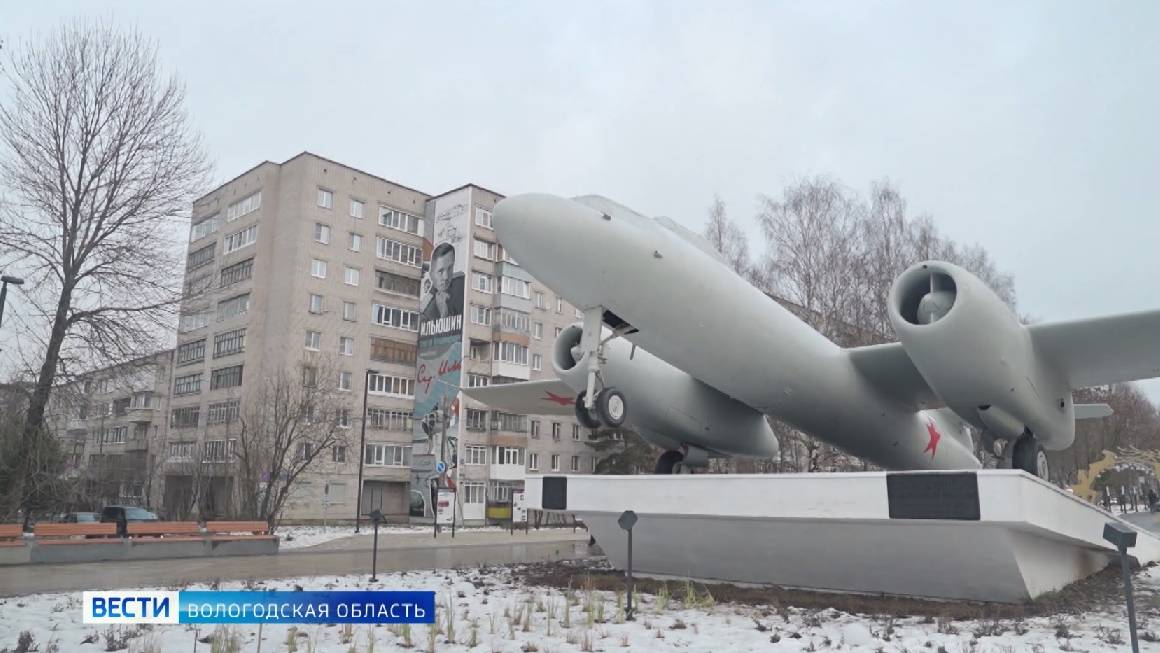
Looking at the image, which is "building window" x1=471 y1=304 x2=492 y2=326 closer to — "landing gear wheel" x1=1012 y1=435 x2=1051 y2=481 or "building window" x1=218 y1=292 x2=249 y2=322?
"building window" x1=218 y1=292 x2=249 y2=322

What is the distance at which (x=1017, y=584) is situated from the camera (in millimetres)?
8516

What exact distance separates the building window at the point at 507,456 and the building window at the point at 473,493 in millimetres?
1511

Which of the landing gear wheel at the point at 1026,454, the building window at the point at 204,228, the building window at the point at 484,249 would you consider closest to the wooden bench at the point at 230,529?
the landing gear wheel at the point at 1026,454

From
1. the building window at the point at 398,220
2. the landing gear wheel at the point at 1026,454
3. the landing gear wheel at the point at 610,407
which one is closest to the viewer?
the landing gear wheel at the point at 610,407

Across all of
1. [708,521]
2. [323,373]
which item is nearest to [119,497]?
[323,373]

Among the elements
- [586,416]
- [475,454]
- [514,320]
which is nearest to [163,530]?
[586,416]

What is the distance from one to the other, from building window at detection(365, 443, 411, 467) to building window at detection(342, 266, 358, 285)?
8.31 m

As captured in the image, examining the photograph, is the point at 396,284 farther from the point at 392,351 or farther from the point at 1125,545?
the point at 1125,545

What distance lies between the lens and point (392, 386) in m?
39.5

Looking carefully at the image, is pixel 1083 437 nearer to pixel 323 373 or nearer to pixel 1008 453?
pixel 1008 453

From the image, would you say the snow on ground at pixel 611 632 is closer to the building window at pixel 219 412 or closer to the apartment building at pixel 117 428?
the apartment building at pixel 117 428

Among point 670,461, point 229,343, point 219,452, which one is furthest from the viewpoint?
point 229,343

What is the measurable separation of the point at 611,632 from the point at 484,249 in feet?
116

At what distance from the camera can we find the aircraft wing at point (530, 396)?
14.7m
